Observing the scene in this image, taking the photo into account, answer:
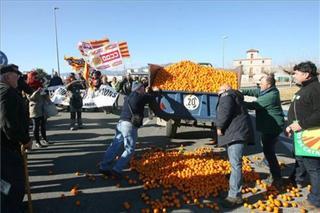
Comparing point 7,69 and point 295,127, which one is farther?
point 295,127

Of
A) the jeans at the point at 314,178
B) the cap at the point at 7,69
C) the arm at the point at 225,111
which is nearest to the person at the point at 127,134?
the arm at the point at 225,111

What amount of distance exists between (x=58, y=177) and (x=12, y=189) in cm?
294

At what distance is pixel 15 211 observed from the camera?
4.04m

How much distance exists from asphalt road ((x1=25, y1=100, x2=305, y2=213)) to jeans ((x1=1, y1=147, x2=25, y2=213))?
1323 mm

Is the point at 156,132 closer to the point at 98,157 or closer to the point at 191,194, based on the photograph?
the point at 98,157

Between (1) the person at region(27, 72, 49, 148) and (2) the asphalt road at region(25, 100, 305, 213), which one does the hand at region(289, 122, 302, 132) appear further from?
(1) the person at region(27, 72, 49, 148)

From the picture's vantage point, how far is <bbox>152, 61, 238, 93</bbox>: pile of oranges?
899 centimetres

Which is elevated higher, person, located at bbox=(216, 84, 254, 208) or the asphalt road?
person, located at bbox=(216, 84, 254, 208)

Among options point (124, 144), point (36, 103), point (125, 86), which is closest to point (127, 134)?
point (124, 144)

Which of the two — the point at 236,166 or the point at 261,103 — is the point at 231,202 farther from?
the point at 261,103

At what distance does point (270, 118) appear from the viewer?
6.27 m

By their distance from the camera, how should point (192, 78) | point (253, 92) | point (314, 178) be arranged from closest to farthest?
point (314, 178)
point (253, 92)
point (192, 78)

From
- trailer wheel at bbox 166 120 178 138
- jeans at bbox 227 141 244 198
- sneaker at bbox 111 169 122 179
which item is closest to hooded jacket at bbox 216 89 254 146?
jeans at bbox 227 141 244 198

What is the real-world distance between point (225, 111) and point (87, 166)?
3805 millimetres
